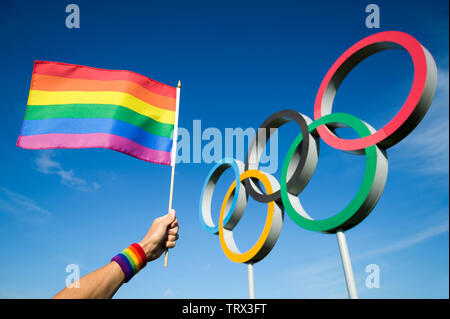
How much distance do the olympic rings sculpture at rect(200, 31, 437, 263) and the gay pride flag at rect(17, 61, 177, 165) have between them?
1.74 meters

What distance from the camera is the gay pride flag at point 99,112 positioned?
4715 mm

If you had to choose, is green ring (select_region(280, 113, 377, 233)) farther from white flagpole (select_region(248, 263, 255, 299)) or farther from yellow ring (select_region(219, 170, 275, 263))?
white flagpole (select_region(248, 263, 255, 299))

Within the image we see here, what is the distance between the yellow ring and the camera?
4729 mm

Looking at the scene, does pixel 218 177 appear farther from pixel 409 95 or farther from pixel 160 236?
pixel 409 95

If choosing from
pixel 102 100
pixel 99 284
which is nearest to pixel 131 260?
pixel 99 284

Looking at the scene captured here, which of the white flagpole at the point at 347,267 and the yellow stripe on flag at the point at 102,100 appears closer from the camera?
the white flagpole at the point at 347,267

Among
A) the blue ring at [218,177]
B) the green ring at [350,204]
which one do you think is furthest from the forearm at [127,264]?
the blue ring at [218,177]

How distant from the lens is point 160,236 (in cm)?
321

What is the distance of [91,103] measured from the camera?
201 inches

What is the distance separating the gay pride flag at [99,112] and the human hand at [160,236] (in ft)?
5.73

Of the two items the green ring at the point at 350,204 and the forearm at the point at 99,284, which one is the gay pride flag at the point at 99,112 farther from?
the forearm at the point at 99,284

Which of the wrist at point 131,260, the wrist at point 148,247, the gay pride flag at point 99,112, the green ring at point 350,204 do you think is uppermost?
the gay pride flag at point 99,112

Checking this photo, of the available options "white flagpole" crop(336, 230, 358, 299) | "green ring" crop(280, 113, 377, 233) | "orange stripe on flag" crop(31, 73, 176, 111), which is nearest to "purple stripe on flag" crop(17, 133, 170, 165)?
"orange stripe on flag" crop(31, 73, 176, 111)
